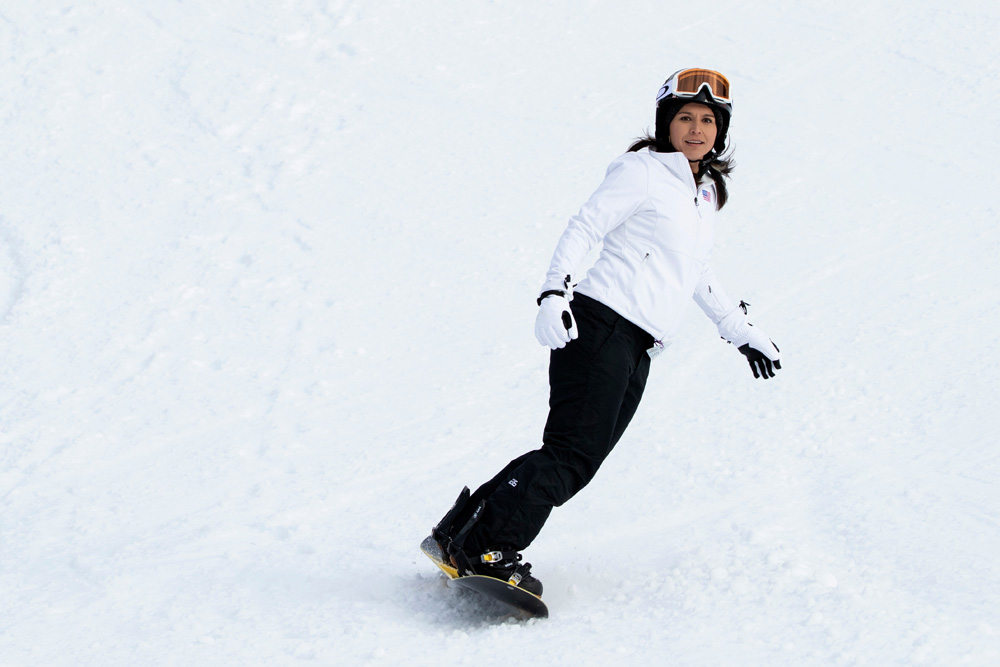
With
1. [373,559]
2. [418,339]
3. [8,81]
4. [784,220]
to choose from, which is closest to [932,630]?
[373,559]

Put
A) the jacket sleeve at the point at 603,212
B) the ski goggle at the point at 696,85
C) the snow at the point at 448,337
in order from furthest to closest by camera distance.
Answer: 1. the ski goggle at the point at 696,85
2. the snow at the point at 448,337
3. the jacket sleeve at the point at 603,212

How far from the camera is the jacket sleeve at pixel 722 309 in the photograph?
3.55 m

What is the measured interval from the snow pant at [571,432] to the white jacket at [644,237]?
78mm

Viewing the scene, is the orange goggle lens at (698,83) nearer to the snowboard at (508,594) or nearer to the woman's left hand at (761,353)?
the woman's left hand at (761,353)

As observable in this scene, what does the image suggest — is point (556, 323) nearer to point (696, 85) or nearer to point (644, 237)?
point (644, 237)

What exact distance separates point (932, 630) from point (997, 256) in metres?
4.31

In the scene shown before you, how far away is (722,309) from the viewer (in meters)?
3.59

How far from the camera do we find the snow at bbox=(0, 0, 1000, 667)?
3.05 m

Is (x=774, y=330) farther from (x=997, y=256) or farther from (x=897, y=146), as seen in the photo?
(x=897, y=146)

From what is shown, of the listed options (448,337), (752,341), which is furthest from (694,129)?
(448,337)

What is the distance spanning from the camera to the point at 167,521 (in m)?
4.04

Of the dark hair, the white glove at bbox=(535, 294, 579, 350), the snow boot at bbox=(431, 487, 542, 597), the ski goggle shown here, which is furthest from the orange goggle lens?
the snow boot at bbox=(431, 487, 542, 597)

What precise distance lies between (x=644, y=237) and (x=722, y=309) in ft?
2.11

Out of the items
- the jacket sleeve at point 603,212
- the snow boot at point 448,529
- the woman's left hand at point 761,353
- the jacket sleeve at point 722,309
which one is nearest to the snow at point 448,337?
the snow boot at point 448,529
